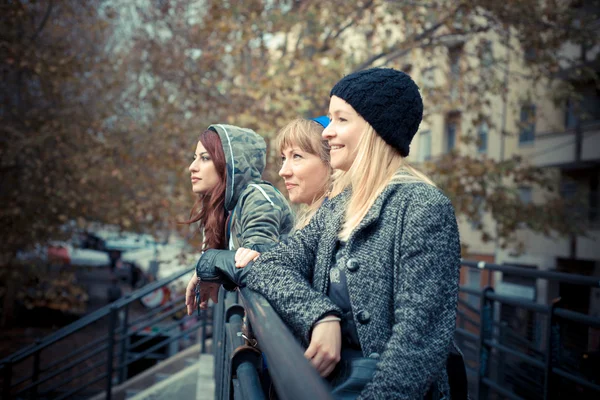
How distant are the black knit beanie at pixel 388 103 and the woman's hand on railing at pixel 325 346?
641mm

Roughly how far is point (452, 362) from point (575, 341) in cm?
296

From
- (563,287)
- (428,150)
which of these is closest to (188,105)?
(563,287)

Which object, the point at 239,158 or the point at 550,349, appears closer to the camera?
the point at 239,158

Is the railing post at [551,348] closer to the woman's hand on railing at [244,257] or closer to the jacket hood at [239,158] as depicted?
the jacket hood at [239,158]

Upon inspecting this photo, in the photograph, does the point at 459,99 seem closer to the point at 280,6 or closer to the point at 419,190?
the point at 280,6

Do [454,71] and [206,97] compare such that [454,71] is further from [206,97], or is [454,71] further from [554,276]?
[554,276]

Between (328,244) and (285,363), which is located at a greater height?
(328,244)

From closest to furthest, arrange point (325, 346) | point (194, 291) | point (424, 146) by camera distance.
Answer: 1. point (325, 346)
2. point (194, 291)
3. point (424, 146)

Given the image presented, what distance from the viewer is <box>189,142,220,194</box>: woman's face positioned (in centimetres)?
321

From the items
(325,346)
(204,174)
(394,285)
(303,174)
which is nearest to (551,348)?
(303,174)

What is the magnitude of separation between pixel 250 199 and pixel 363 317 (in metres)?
1.29

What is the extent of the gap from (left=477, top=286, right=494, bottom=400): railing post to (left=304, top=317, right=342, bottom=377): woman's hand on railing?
333 cm

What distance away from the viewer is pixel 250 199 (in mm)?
2896

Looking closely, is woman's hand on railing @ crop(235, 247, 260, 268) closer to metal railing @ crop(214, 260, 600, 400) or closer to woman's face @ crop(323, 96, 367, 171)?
metal railing @ crop(214, 260, 600, 400)
